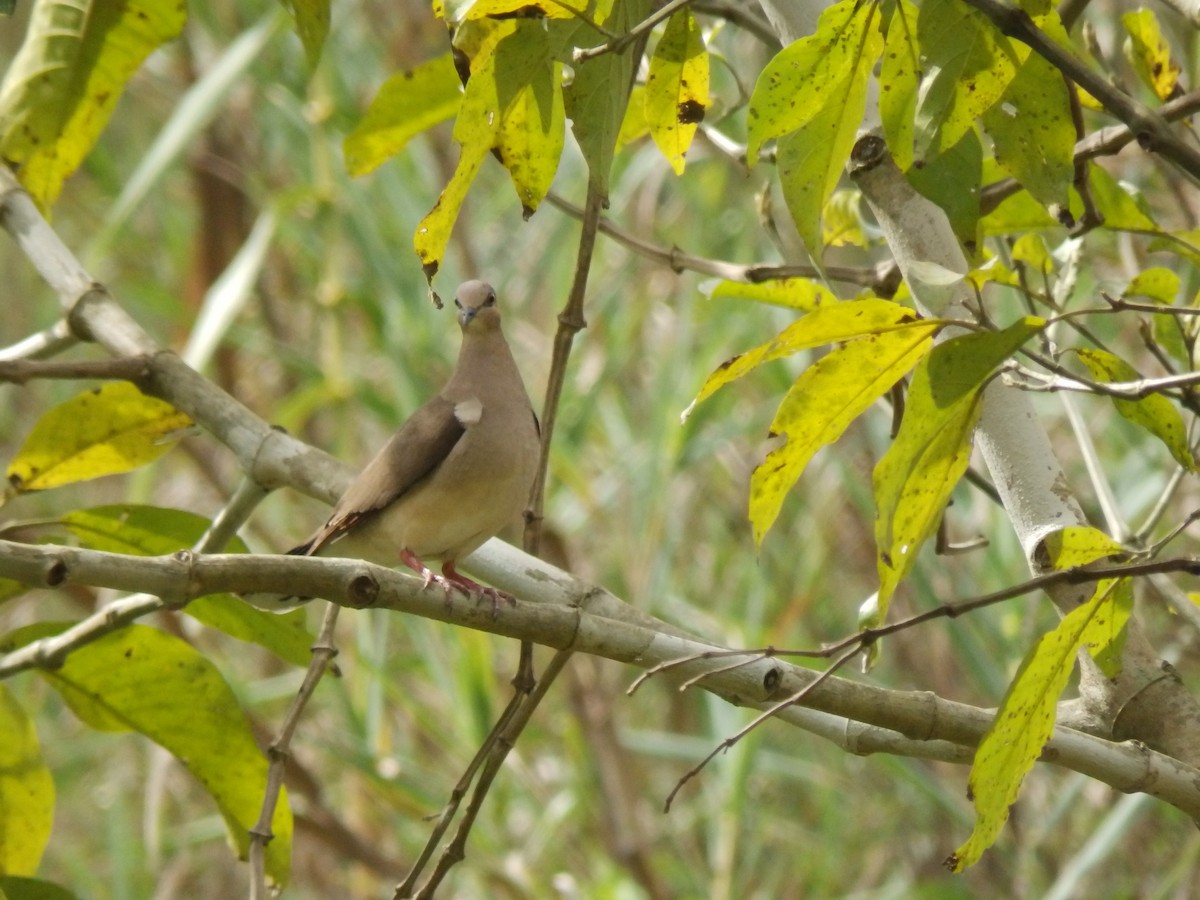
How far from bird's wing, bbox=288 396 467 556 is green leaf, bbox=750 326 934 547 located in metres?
1.44

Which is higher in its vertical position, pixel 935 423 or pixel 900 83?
pixel 900 83

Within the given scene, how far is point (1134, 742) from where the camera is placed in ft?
5.88

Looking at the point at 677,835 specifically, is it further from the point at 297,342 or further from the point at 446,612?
the point at 446,612

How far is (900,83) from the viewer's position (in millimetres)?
1666

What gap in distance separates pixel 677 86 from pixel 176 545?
112 cm

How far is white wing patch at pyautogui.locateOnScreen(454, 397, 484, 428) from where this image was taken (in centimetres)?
327

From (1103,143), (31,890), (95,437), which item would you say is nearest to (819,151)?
(1103,143)

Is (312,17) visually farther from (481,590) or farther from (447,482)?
(447,482)

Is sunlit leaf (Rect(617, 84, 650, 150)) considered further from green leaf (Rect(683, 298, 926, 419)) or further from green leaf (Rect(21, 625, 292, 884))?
green leaf (Rect(21, 625, 292, 884))

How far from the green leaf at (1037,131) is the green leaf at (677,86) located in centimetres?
35

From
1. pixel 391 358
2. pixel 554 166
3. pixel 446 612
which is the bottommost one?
pixel 446 612

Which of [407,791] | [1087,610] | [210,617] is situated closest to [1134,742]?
[1087,610]

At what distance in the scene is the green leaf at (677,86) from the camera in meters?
1.77

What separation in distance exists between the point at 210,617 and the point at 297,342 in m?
4.52
